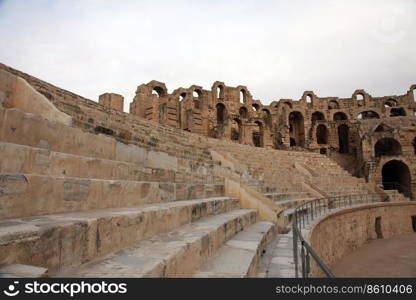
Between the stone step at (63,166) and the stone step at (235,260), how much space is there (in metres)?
1.60

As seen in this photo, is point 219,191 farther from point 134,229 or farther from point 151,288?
point 151,288

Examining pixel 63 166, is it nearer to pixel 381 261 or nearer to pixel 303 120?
pixel 381 261

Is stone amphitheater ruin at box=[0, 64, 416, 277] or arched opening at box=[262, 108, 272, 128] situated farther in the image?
arched opening at box=[262, 108, 272, 128]

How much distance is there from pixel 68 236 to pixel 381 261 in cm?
1163

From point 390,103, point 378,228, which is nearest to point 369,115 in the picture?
point 390,103

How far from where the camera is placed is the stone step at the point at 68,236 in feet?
4.67

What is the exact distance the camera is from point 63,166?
2.73m

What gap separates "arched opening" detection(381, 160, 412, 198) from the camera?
71.0 feet

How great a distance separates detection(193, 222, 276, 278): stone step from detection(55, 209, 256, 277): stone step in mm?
90

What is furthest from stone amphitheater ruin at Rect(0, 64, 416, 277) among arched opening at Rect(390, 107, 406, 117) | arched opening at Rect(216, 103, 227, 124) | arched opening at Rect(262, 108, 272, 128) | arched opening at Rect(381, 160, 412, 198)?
arched opening at Rect(390, 107, 406, 117)

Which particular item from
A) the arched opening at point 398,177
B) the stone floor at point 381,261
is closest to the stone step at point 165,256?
the stone floor at point 381,261

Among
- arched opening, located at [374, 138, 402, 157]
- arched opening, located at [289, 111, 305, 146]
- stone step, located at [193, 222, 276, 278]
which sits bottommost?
stone step, located at [193, 222, 276, 278]

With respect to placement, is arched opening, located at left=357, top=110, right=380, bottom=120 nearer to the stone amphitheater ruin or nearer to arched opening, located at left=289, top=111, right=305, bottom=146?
arched opening, located at left=289, top=111, right=305, bottom=146

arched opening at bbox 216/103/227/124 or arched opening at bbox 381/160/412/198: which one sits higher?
arched opening at bbox 216/103/227/124
